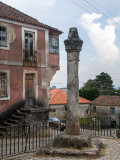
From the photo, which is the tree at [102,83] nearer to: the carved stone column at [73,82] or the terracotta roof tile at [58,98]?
the terracotta roof tile at [58,98]

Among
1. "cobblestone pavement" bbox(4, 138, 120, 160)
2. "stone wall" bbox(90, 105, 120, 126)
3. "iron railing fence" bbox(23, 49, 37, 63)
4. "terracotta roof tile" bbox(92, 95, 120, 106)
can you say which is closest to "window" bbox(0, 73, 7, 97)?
"iron railing fence" bbox(23, 49, 37, 63)

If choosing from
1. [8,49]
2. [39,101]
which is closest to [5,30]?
[8,49]

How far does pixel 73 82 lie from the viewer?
8391 millimetres

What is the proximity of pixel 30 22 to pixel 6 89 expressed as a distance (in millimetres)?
4553

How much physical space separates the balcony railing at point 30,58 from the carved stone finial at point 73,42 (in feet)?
20.2

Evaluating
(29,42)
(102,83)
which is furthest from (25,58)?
(102,83)

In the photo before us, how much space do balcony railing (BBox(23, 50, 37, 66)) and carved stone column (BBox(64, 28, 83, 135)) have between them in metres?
6.16

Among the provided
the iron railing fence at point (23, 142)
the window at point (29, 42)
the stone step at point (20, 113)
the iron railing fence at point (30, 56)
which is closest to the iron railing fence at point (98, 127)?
the iron railing fence at point (23, 142)

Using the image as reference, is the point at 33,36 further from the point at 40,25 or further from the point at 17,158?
the point at 17,158

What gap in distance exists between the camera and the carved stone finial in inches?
332

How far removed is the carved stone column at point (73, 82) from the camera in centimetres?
832

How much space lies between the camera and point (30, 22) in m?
14.3

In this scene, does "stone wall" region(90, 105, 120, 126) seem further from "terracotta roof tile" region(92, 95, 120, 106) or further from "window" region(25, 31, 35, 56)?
"window" region(25, 31, 35, 56)

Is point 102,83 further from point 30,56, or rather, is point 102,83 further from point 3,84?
point 3,84
